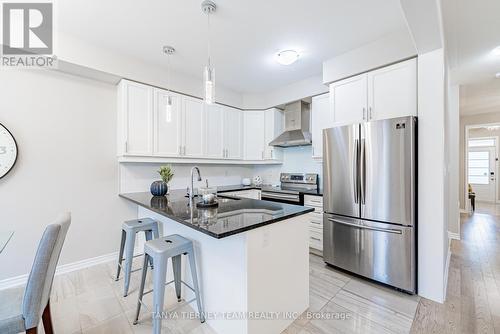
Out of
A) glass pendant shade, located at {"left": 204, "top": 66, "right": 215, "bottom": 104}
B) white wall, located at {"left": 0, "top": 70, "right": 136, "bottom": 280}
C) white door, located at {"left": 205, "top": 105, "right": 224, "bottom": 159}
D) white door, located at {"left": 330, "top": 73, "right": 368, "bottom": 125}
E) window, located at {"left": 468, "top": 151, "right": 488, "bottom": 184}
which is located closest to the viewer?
glass pendant shade, located at {"left": 204, "top": 66, "right": 215, "bottom": 104}

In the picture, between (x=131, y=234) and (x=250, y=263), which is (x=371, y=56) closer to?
(x=250, y=263)

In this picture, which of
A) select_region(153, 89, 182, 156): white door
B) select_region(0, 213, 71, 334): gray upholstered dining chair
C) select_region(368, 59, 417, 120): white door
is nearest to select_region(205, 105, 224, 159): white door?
select_region(153, 89, 182, 156): white door

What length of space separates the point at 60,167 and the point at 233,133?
2585 millimetres

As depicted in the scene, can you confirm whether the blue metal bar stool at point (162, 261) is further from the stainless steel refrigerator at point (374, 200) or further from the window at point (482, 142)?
the window at point (482, 142)

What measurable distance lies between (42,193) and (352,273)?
3.73 m

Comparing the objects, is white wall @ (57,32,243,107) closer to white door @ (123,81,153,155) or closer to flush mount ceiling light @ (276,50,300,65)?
white door @ (123,81,153,155)

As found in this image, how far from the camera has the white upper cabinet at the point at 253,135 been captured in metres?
4.29

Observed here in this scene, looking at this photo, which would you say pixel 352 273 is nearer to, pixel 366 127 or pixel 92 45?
pixel 366 127

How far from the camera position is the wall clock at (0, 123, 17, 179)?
2.26 m

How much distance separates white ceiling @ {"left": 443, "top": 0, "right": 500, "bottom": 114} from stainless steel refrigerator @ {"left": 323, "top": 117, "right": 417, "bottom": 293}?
110 centimetres

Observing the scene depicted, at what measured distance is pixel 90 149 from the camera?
9.33 ft

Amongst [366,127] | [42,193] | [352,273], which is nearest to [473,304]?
[352,273]

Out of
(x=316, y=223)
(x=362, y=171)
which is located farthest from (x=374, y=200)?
(x=316, y=223)

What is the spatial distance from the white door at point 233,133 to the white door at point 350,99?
1.90m
